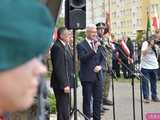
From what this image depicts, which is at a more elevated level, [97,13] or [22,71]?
[97,13]

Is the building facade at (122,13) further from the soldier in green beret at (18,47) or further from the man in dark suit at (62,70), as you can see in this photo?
the soldier in green beret at (18,47)

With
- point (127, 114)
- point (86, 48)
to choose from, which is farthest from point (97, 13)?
point (86, 48)

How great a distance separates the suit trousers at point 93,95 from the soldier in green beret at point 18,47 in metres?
7.89

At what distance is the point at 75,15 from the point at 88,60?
76 centimetres

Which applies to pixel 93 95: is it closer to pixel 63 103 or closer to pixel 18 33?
pixel 63 103

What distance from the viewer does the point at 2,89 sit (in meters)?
1.07

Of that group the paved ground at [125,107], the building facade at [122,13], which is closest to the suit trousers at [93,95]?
the paved ground at [125,107]

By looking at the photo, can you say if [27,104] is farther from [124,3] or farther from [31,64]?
[124,3]

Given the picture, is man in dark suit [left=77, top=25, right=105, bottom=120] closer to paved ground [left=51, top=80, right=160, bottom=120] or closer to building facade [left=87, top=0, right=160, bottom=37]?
paved ground [left=51, top=80, right=160, bottom=120]

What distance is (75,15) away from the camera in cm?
875

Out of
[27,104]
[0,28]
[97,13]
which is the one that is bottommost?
[27,104]

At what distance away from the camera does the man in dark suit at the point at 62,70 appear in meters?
8.30

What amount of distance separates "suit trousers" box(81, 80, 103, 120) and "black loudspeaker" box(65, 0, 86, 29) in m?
1.00

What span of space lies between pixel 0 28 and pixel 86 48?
7772 millimetres
